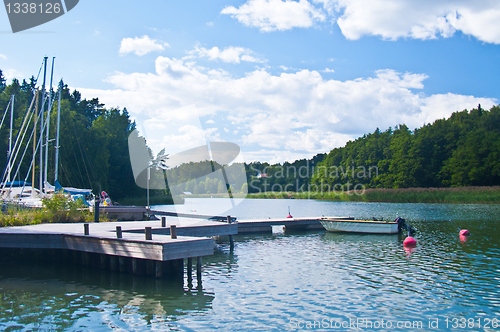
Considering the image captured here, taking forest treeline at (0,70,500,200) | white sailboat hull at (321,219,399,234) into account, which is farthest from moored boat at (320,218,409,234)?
forest treeline at (0,70,500,200)

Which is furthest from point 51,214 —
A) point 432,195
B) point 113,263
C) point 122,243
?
point 432,195

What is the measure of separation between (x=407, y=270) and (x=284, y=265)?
4649 millimetres

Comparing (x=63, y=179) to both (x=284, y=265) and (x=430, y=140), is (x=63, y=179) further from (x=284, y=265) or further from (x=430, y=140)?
(x=430, y=140)

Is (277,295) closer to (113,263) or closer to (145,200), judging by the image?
(113,263)

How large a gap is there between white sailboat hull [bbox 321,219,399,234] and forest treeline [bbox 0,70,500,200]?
25019 mm

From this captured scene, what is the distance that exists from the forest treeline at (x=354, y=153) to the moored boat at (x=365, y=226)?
2508 cm

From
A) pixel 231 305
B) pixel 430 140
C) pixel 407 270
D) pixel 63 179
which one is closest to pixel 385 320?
pixel 231 305

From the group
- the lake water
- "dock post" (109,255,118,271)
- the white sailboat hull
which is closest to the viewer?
the lake water

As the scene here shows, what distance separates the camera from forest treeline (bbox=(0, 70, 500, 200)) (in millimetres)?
60125

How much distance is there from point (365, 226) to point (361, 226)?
28cm

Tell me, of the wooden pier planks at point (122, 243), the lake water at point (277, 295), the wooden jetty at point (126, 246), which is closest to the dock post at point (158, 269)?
the wooden jetty at point (126, 246)

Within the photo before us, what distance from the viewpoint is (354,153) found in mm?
113438

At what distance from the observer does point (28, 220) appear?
60.8 feet

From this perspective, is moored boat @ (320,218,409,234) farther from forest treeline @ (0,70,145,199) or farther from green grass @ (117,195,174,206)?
green grass @ (117,195,174,206)
